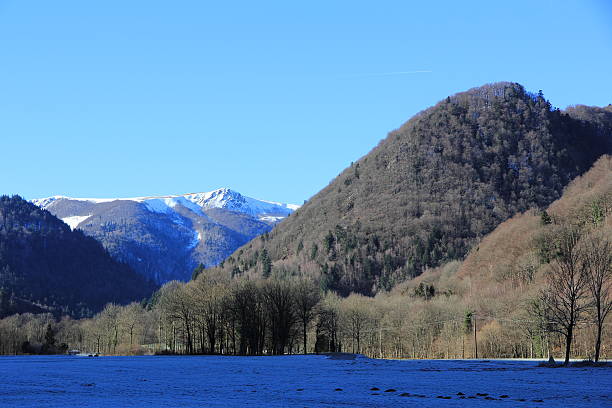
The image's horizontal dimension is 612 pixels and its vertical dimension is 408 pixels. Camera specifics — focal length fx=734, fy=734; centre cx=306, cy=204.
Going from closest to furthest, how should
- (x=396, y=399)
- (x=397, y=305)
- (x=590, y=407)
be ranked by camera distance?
(x=590, y=407) < (x=396, y=399) < (x=397, y=305)

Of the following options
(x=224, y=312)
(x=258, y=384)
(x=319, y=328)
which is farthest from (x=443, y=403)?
(x=319, y=328)

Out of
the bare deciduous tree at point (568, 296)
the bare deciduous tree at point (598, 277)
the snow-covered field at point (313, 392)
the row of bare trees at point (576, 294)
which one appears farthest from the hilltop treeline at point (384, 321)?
the snow-covered field at point (313, 392)

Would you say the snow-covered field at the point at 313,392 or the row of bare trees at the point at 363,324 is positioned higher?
the row of bare trees at the point at 363,324

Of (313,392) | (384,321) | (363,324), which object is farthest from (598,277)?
(384,321)

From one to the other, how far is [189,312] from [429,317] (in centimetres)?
5957

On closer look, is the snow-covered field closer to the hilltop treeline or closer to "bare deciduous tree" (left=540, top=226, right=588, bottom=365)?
"bare deciduous tree" (left=540, top=226, right=588, bottom=365)

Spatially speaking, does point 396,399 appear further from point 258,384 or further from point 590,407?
point 258,384

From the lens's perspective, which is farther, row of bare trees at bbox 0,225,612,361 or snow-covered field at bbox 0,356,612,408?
row of bare trees at bbox 0,225,612,361

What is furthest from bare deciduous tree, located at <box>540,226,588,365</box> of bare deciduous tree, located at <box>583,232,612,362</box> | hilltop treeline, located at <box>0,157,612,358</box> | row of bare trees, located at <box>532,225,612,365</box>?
hilltop treeline, located at <box>0,157,612,358</box>

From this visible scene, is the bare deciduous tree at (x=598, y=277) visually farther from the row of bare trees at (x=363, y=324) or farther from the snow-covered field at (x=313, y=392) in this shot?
the snow-covered field at (x=313, y=392)

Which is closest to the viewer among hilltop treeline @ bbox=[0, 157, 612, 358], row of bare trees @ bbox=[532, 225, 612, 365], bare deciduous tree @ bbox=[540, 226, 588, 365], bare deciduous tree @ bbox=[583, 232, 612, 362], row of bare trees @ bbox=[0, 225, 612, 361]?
bare deciduous tree @ bbox=[540, 226, 588, 365]

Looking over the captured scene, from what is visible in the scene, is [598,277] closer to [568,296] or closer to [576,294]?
[568,296]

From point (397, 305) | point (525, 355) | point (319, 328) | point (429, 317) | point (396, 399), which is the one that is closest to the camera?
point (396, 399)

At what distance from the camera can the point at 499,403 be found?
38000 millimetres
